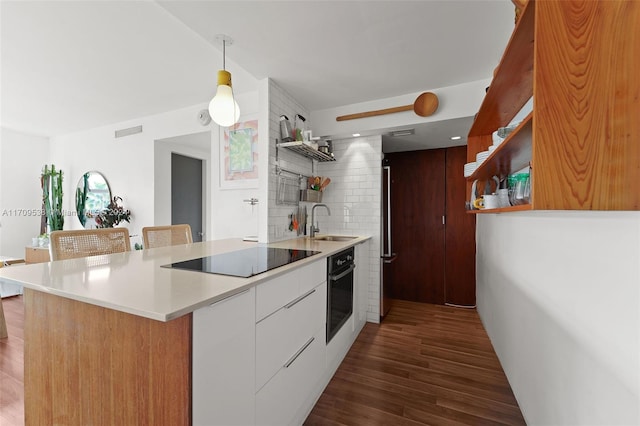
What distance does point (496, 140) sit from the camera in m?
1.45

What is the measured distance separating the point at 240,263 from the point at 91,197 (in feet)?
13.2

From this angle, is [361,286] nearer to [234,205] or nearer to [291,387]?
[291,387]

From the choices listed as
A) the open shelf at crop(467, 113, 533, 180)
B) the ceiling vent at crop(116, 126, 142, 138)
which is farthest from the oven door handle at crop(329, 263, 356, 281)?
the ceiling vent at crop(116, 126, 142, 138)

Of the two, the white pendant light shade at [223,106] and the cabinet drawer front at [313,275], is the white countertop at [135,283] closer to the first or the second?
the cabinet drawer front at [313,275]

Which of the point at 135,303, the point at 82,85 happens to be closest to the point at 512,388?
the point at 135,303

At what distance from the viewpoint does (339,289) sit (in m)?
2.13

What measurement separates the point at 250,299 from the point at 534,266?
1.48 metres

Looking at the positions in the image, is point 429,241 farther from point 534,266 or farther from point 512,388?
point 534,266

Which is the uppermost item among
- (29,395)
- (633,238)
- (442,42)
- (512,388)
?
(442,42)

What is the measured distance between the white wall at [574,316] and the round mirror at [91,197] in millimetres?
4851

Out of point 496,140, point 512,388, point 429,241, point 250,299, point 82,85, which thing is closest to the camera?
point 250,299

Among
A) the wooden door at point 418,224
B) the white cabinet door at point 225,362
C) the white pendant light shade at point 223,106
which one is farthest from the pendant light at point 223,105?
the wooden door at point 418,224

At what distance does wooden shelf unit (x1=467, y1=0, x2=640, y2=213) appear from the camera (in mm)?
692

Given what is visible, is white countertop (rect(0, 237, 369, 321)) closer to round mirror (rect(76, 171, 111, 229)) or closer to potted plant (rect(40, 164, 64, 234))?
round mirror (rect(76, 171, 111, 229))
